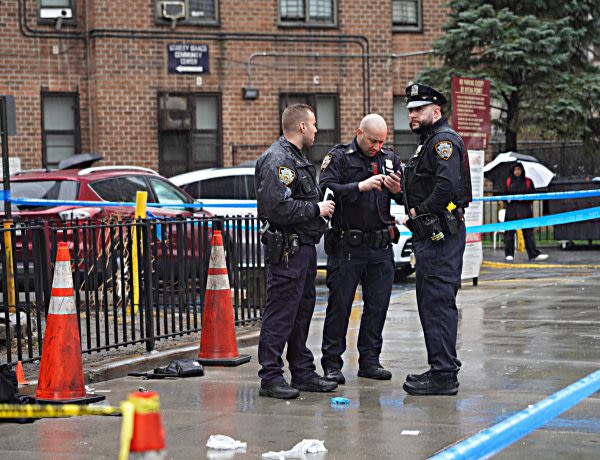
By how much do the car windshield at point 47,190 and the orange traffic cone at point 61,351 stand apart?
6829 mm

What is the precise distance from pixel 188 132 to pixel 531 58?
732 centimetres

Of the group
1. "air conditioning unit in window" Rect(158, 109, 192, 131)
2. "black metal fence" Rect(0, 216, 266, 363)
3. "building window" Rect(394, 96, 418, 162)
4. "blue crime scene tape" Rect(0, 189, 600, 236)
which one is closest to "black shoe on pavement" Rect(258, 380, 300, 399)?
"black metal fence" Rect(0, 216, 266, 363)

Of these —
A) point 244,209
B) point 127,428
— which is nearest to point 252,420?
point 127,428

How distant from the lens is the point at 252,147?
84.5 ft

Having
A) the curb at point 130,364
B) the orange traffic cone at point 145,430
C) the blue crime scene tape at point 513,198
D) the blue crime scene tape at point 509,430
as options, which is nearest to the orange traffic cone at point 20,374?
the curb at point 130,364

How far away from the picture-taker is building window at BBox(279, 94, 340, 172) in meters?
26.5

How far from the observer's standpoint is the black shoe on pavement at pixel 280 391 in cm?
797

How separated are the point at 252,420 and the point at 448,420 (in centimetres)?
117

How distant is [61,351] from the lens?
7.77 meters

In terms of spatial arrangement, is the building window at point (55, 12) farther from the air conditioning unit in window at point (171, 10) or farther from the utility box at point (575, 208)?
the utility box at point (575, 208)

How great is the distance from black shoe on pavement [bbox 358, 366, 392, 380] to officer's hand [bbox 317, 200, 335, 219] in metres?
1.24

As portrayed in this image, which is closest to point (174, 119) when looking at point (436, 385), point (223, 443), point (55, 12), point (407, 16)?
point (55, 12)

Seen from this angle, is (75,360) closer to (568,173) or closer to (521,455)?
(521,455)

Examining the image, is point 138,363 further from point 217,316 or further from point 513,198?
point 513,198
